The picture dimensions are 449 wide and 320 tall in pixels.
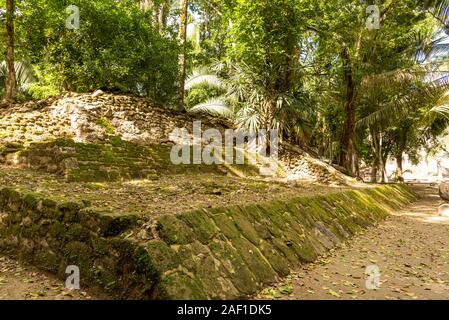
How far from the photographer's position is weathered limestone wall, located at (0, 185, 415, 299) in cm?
281

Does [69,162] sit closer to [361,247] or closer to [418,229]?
[361,247]

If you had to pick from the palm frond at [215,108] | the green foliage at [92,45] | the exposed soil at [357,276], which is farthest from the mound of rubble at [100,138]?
the exposed soil at [357,276]

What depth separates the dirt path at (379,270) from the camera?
351 cm

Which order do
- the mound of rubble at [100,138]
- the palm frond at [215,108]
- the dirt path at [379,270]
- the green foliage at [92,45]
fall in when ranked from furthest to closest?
the palm frond at [215,108] < the green foliage at [92,45] < the mound of rubble at [100,138] < the dirt path at [379,270]

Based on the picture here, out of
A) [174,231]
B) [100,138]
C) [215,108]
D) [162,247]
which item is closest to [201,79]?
[215,108]

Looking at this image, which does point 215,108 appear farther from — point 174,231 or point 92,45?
point 174,231

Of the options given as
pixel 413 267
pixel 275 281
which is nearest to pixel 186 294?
pixel 275 281

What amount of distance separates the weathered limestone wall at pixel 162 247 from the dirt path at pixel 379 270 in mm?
257

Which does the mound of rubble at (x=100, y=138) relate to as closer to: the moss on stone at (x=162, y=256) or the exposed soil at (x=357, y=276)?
the exposed soil at (x=357, y=276)

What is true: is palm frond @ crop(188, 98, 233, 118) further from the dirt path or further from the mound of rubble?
the dirt path

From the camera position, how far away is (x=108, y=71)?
9836mm

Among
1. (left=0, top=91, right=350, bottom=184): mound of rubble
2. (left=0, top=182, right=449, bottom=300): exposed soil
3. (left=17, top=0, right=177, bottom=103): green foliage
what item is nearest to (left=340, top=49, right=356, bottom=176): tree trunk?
(left=0, top=91, right=350, bottom=184): mound of rubble

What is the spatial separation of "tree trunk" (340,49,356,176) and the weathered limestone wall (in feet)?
32.6

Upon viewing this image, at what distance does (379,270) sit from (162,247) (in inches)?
118
